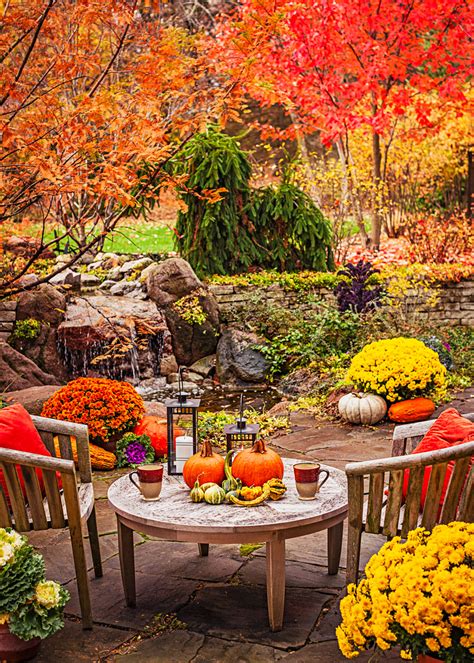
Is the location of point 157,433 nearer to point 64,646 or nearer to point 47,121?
point 47,121

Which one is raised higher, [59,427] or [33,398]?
[59,427]

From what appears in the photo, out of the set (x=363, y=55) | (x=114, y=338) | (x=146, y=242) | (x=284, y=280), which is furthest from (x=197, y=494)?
(x=146, y=242)

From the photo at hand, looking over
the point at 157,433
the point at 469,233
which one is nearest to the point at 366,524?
the point at 157,433

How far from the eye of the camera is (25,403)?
5.99m

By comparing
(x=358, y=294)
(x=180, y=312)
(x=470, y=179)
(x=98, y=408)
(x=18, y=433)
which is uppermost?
(x=470, y=179)

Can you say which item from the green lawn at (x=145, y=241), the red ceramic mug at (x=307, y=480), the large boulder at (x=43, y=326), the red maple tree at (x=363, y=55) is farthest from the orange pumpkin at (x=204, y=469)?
the green lawn at (x=145, y=241)

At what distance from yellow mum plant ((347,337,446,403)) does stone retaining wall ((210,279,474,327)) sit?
2.91 m

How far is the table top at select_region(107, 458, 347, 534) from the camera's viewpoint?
2955 mm

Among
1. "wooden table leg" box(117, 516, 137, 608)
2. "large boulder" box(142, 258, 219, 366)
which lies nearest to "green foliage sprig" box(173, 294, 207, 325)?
"large boulder" box(142, 258, 219, 366)

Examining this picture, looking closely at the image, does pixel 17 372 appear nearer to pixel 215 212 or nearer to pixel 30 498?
pixel 215 212

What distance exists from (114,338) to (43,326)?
82 cm

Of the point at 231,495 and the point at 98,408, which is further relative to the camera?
the point at 98,408

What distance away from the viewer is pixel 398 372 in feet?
21.6

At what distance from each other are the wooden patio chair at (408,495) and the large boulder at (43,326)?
20.0ft
